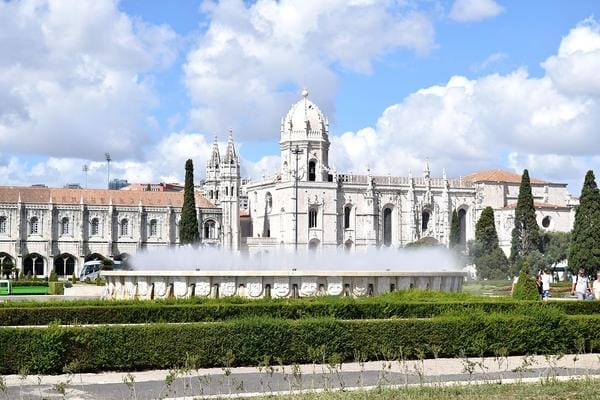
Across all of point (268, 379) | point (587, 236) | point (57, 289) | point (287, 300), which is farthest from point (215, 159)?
point (268, 379)

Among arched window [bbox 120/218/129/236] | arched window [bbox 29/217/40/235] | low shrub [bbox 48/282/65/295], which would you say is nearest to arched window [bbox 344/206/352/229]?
arched window [bbox 120/218/129/236]

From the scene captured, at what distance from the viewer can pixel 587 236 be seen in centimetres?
5775

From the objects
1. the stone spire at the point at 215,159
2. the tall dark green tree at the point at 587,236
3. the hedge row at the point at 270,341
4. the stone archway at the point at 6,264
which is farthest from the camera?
the stone spire at the point at 215,159

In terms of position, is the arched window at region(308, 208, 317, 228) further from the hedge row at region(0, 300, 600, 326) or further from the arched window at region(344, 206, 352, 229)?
the hedge row at region(0, 300, 600, 326)

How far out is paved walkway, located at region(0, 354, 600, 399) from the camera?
13.7 meters

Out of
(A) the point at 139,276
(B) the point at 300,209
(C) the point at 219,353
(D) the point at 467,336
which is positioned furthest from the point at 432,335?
(B) the point at 300,209

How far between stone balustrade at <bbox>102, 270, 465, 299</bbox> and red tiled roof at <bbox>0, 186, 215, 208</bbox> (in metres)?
59.7

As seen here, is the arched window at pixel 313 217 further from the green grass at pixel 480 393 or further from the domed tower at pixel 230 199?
the green grass at pixel 480 393

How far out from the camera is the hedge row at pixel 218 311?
65.6 ft

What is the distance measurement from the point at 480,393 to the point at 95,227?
73804mm

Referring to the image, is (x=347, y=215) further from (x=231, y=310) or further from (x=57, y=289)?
(x=231, y=310)

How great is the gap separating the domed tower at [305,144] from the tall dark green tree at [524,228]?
71.8 feet

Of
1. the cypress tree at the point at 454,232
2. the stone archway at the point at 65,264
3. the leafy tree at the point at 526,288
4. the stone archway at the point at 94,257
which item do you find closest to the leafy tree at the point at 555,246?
the cypress tree at the point at 454,232

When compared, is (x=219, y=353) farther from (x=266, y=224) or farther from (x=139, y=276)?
(x=266, y=224)
